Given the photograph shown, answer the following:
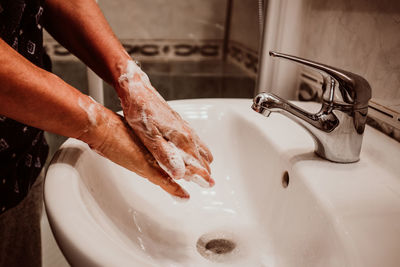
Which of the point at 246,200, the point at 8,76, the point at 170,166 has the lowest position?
the point at 246,200

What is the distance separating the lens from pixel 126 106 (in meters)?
0.54

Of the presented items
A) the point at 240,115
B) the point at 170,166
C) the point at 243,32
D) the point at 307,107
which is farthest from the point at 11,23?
the point at 243,32

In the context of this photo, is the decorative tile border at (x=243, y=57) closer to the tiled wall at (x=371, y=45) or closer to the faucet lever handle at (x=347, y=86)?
the tiled wall at (x=371, y=45)

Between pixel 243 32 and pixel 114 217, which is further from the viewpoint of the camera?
pixel 243 32

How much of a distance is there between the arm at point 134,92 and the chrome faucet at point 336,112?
0.43 feet

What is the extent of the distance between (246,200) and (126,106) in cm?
31

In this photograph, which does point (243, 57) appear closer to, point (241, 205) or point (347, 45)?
point (347, 45)

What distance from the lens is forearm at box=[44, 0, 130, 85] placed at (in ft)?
2.03

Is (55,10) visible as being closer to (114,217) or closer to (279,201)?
(114,217)

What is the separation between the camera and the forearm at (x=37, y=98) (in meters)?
0.38

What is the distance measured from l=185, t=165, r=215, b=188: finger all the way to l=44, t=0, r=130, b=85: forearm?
219 mm

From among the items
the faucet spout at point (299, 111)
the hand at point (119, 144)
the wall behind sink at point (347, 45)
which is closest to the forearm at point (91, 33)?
the hand at point (119, 144)

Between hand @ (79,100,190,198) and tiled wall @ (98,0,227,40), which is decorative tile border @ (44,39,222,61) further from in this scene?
hand @ (79,100,190,198)

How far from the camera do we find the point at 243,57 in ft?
4.11
